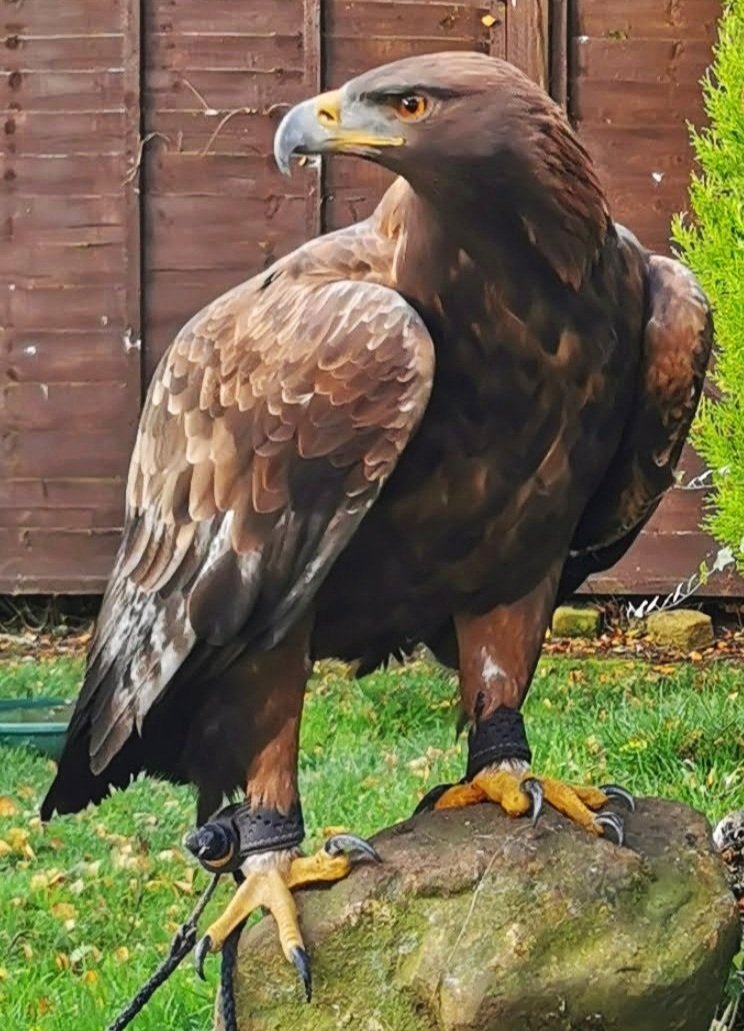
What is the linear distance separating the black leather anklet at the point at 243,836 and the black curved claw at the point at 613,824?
51 centimetres

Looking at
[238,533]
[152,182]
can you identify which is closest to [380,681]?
[152,182]

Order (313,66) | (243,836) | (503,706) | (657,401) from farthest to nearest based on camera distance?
1. (313,66)
2. (503,706)
3. (657,401)
4. (243,836)

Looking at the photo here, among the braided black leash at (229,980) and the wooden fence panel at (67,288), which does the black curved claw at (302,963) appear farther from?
the wooden fence panel at (67,288)

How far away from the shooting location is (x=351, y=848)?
251 centimetres

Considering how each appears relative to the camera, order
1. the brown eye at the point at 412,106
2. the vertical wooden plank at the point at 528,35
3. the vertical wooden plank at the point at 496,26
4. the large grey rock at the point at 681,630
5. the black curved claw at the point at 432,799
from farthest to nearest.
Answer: the large grey rock at the point at 681,630, the vertical wooden plank at the point at 496,26, the vertical wooden plank at the point at 528,35, the black curved claw at the point at 432,799, the brown eye at the point at 412,106

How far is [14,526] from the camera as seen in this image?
759 centimetres

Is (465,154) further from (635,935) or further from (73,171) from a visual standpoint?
(73,171)


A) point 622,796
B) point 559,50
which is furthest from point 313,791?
point 559,50

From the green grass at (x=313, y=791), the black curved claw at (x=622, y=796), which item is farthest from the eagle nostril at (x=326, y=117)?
the green grass at (x=313, y=791)

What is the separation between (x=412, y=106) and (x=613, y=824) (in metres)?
1.22

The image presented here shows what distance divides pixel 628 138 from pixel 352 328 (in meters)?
5.55

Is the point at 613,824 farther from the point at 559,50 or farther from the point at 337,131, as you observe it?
the point at 559,50

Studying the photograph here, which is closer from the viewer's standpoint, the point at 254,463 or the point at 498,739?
the point at 254,463

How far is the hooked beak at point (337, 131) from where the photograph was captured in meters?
2.17
